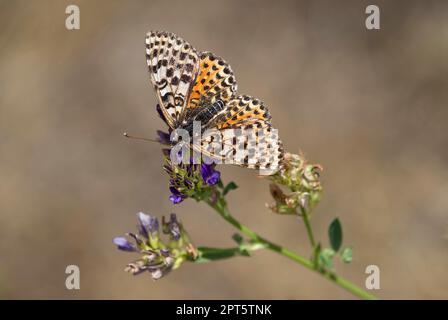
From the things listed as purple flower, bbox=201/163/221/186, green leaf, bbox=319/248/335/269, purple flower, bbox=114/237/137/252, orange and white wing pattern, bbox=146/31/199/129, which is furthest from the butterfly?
purple flower, bbox=114/237/137/252

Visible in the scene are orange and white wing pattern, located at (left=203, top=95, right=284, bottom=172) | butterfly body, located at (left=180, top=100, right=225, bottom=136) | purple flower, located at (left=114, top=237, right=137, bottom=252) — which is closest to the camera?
orange and white wing pattern, located at (left=203, top=95, right=284, bottom=172)

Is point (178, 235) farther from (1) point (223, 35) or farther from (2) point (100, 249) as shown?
(1) point (223, 35)

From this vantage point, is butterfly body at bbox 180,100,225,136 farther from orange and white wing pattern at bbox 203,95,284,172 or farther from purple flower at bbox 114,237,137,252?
purple flower at bbox 114,237,137,252

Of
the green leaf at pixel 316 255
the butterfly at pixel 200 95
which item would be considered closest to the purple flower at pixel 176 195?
the butterfly at pixel 200 95

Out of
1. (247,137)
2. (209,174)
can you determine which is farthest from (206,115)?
(209,174)

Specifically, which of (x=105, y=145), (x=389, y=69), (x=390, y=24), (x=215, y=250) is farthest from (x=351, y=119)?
(x=215, y=250)

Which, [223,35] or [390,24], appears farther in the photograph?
[223,35]
